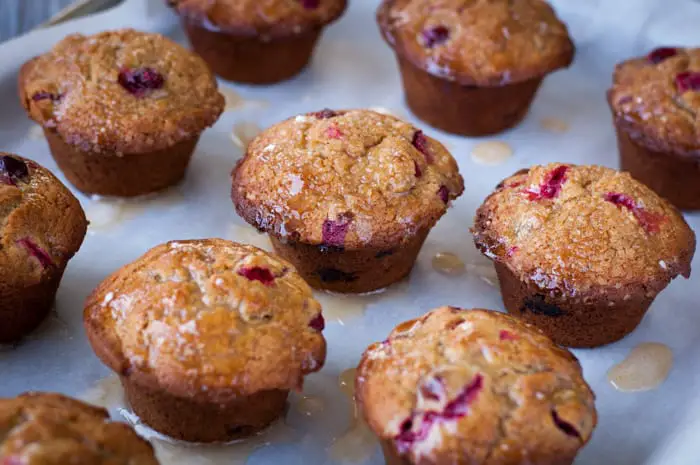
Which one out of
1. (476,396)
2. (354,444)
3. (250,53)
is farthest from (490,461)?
(250,53)

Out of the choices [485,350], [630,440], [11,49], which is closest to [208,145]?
[11,49]

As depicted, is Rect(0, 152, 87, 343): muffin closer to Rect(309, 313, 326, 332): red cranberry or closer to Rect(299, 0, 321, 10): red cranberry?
Rect(309, 313, 326, 332): red cranberry

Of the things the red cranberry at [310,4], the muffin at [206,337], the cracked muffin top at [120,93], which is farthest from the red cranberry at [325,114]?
the red cranberry at [310,4]

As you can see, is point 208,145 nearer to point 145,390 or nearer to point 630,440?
point 145,390

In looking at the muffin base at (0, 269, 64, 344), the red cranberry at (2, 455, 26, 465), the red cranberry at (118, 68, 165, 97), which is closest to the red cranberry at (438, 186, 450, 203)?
the red cranberry at (118, 68, 165, 97)

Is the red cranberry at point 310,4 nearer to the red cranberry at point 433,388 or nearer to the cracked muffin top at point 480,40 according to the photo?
the cracked muffin top at point 480,40

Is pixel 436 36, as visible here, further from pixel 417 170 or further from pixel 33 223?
pixel 33 223
